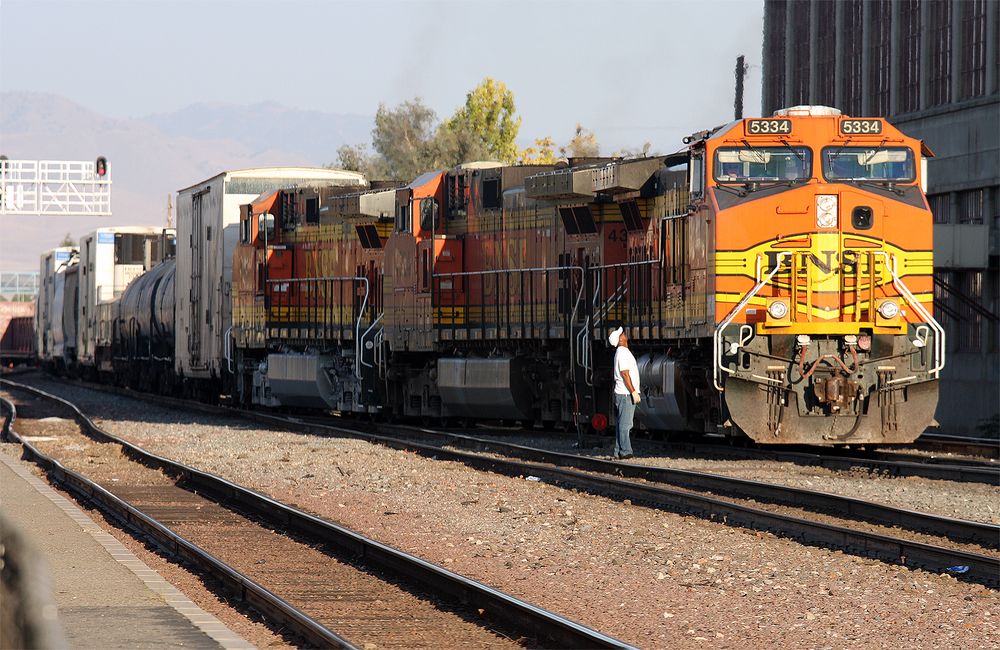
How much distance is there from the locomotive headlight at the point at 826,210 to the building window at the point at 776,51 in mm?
27566

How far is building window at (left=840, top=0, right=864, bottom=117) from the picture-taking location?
1515 inches

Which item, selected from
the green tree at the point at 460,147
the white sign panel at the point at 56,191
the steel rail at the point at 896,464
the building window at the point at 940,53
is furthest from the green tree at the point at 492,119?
the steel rail at the point at 896,464

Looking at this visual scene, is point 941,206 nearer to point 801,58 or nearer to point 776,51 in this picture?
point 801,58

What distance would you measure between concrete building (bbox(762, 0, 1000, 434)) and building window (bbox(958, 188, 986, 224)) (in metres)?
0.02

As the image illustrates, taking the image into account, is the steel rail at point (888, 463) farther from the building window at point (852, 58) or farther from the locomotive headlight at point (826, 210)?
the building window at point (852, 58)

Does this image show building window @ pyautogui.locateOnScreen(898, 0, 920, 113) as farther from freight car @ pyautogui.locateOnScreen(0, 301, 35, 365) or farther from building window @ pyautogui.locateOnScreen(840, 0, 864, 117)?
freight car @ pyautogui.locateOnScreen(0, 301, 35, 365)

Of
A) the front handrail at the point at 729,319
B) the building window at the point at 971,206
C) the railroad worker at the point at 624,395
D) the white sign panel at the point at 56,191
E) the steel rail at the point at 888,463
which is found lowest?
the steel rail at the point at 888,463

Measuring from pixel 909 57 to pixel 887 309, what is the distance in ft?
71.4

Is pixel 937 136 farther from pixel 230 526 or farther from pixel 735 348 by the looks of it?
pixel 230 526

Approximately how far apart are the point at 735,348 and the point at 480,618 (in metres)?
8.39

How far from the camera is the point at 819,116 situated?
16469 millimetres

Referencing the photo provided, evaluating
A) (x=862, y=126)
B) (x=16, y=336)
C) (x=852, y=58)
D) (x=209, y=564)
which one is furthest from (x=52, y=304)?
(x=209, y=564)

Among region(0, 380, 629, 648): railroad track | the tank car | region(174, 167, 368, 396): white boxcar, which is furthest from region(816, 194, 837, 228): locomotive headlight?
the tank car

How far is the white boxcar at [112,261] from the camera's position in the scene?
1727 inches
